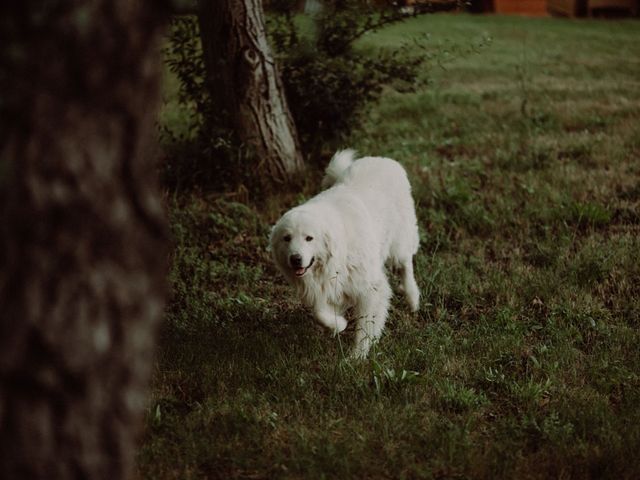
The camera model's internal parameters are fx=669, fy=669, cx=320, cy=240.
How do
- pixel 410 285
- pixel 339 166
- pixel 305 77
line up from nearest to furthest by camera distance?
pixel 410 285 < pixel 339 166 < pixel 305 77

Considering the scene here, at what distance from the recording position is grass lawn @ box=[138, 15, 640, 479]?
303cm

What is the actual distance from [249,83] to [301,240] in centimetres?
285

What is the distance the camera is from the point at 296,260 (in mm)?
4148

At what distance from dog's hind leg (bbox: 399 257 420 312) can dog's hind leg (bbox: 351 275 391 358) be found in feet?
1.45

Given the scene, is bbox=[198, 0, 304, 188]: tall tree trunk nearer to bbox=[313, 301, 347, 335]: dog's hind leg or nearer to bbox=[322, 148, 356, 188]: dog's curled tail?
bbox=[322, 148, 356, 188]: dog's curled tail

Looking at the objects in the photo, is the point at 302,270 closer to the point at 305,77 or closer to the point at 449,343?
the point at 449,343

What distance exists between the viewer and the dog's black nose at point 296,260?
413 centimetres

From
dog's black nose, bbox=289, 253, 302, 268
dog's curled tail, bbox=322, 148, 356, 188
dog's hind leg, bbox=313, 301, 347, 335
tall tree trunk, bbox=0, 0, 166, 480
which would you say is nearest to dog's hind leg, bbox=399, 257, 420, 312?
dog's hind leg, bbox=313, 301, 347, 335

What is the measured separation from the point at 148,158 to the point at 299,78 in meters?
5.61

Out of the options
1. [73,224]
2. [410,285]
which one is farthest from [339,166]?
[73,224]

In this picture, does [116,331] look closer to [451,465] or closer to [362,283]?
[451,465]

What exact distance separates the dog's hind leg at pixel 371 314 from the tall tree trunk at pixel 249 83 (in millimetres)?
2589

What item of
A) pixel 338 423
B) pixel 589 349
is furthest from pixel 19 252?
pixel 589 349

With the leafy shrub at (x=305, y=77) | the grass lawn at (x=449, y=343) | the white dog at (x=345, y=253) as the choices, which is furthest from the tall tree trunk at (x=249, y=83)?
the white dog at (x=345, y=253)
